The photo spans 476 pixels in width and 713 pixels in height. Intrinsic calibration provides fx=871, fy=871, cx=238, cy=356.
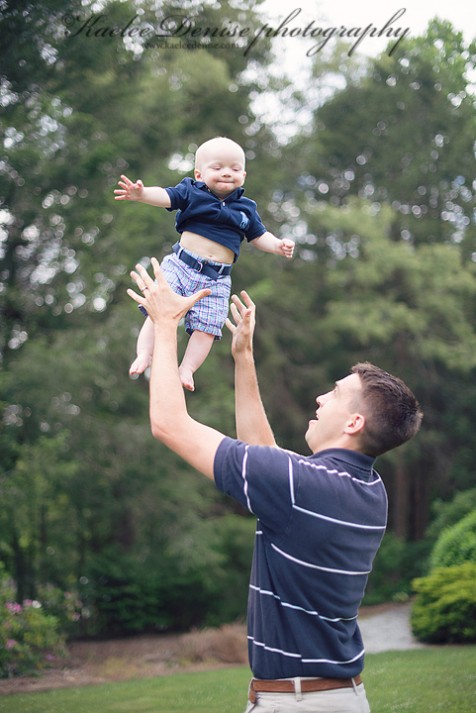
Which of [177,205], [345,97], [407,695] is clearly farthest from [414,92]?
[177,205]

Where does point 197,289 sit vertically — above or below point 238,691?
above

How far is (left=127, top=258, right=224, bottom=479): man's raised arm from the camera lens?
2.54 meters

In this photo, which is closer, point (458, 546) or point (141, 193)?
point (141, 193)

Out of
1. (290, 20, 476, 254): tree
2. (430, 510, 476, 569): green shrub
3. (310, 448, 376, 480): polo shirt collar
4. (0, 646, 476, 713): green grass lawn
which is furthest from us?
(290, 20, 476, 254): tree

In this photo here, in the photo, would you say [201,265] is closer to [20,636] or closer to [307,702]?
[307,702]

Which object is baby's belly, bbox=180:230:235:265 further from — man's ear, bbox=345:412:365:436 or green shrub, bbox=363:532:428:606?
green shrub, bbox=363:532:428:606

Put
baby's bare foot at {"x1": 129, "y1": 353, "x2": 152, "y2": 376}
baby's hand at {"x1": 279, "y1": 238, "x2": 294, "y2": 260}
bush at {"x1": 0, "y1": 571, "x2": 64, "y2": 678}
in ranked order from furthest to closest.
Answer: bush at {"x1": 0, "y1": 571, "x2": 64, "y2": 678}, baby's hand at {"x1": 279, "y1": 238, "x2": 294, "y2": 260}, baby's bare foot at {"x1": 129, "y1": 353, "x2": 152, "y2": 376}

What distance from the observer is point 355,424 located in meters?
2.70

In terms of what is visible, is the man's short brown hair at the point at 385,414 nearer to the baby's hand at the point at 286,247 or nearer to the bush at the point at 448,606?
the baby's hand at the point at 286,247

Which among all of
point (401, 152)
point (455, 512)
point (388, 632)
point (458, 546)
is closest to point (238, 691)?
point (458, 546)

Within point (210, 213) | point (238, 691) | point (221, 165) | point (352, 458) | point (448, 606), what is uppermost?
point (221, 165)

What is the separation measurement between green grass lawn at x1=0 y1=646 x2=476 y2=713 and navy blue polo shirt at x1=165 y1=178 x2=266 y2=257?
4.98 metres

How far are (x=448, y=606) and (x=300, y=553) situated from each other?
8726 millimetres

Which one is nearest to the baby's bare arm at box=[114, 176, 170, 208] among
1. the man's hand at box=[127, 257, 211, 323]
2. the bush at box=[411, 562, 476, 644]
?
the man's hand at box=[127, 257, 211, 323]
